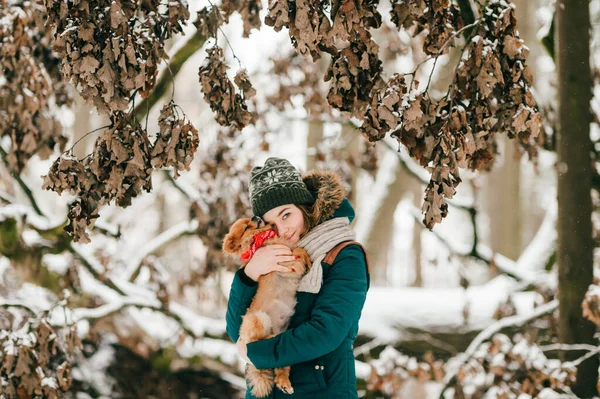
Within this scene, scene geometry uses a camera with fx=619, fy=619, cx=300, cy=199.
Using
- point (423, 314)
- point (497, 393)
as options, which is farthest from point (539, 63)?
point (497, 393)

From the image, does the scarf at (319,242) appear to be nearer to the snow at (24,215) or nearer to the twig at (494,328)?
the twig at (494,328)

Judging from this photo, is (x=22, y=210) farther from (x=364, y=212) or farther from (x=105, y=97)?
(x=364, y=212)

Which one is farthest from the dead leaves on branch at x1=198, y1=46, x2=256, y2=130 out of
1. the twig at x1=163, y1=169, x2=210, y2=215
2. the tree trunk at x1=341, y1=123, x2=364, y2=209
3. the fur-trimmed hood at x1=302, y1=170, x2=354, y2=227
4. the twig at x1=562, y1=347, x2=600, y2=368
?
the twig at x1=163, y1=169, x2=210, y2=215

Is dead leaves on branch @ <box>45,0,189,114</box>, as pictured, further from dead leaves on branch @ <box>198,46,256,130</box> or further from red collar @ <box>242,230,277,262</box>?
red collar @ <box>242,230,277,262</box>

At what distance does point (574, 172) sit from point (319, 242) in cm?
222

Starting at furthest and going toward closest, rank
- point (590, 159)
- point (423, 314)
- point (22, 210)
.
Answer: point (423, 314) → point (22, 210) → point (590, 159)

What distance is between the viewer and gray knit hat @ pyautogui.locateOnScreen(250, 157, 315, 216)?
2.43m

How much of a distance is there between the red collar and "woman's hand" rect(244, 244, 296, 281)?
0.04 meters

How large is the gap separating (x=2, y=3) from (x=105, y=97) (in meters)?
2.13

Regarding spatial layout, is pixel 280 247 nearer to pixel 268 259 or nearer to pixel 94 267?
pixel 268 259

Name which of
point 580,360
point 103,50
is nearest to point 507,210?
point 580,360

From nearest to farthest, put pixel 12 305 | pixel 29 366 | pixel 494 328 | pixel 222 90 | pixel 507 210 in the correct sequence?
pixel 222 90, pixel 29 366, pixel 12 305, pixel 494 328, pixel 507 210

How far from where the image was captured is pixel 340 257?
2305 millimetres

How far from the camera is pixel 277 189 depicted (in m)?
2.42
